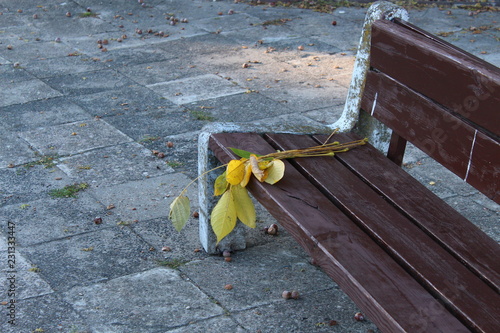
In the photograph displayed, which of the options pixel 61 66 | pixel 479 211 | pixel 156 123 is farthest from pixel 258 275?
pixel 61 66

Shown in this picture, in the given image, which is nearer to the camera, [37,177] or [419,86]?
[419,86]

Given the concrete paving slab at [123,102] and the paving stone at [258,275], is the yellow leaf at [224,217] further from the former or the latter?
the concrete paving slab at [123,102]

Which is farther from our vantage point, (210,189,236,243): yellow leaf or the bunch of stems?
the bunch of stems

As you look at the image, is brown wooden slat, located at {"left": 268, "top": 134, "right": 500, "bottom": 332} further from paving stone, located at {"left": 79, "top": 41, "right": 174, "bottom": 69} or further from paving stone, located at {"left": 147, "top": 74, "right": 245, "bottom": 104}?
paving stone, located at {"left": 79, "top": 41, "right": 174, "bottom": 69}

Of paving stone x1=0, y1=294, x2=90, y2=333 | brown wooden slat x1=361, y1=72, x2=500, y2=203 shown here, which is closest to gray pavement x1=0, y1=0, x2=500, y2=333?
paving stone x1=0, y1=294, x2=90, y2=333

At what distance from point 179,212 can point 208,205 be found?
0.31 metres

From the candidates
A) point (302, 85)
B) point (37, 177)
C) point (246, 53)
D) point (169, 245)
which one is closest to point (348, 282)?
point (169, 245)

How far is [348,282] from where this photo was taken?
2203mm

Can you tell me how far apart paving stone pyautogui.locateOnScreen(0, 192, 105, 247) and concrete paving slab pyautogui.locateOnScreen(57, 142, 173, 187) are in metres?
0.23

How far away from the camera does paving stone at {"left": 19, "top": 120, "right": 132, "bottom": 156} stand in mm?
4594

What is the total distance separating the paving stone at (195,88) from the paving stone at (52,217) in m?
1.76

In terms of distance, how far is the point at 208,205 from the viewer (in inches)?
129

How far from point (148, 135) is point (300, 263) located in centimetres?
188

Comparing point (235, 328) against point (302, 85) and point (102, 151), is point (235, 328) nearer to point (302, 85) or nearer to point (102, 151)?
point (102, 151)
